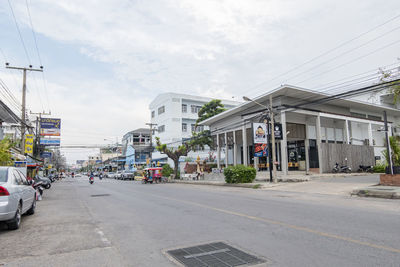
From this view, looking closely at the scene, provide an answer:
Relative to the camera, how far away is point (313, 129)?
29922mm

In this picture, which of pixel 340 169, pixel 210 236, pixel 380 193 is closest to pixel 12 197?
pixel 210 236

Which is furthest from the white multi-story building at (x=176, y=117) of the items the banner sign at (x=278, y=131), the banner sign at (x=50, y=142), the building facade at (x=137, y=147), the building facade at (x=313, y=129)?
the banner sign at (x=278, y=131)

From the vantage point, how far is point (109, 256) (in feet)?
15.8

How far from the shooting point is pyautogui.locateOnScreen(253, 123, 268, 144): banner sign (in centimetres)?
2297

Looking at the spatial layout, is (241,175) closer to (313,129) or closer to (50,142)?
(313,129)

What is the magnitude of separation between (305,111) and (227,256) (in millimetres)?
24228

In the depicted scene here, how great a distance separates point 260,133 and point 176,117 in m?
33.9

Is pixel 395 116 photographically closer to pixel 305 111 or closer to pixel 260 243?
pixel 305 111

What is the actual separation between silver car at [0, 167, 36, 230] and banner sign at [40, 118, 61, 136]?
36183 millimetres

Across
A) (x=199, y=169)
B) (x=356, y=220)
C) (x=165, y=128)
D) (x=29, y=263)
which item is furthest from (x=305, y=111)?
(x=165, y=128)

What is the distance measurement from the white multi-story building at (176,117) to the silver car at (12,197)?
45.3 meters

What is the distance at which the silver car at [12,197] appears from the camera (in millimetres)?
6492

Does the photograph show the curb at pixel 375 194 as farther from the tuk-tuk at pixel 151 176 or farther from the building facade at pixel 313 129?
the tuk-tuk at pixel 151 176

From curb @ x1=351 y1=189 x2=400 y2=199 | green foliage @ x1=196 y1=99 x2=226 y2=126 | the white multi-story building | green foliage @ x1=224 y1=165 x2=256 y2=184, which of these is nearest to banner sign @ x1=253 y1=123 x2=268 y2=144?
green foliage @ x1=224 y1=165 x2=256 y2=184
